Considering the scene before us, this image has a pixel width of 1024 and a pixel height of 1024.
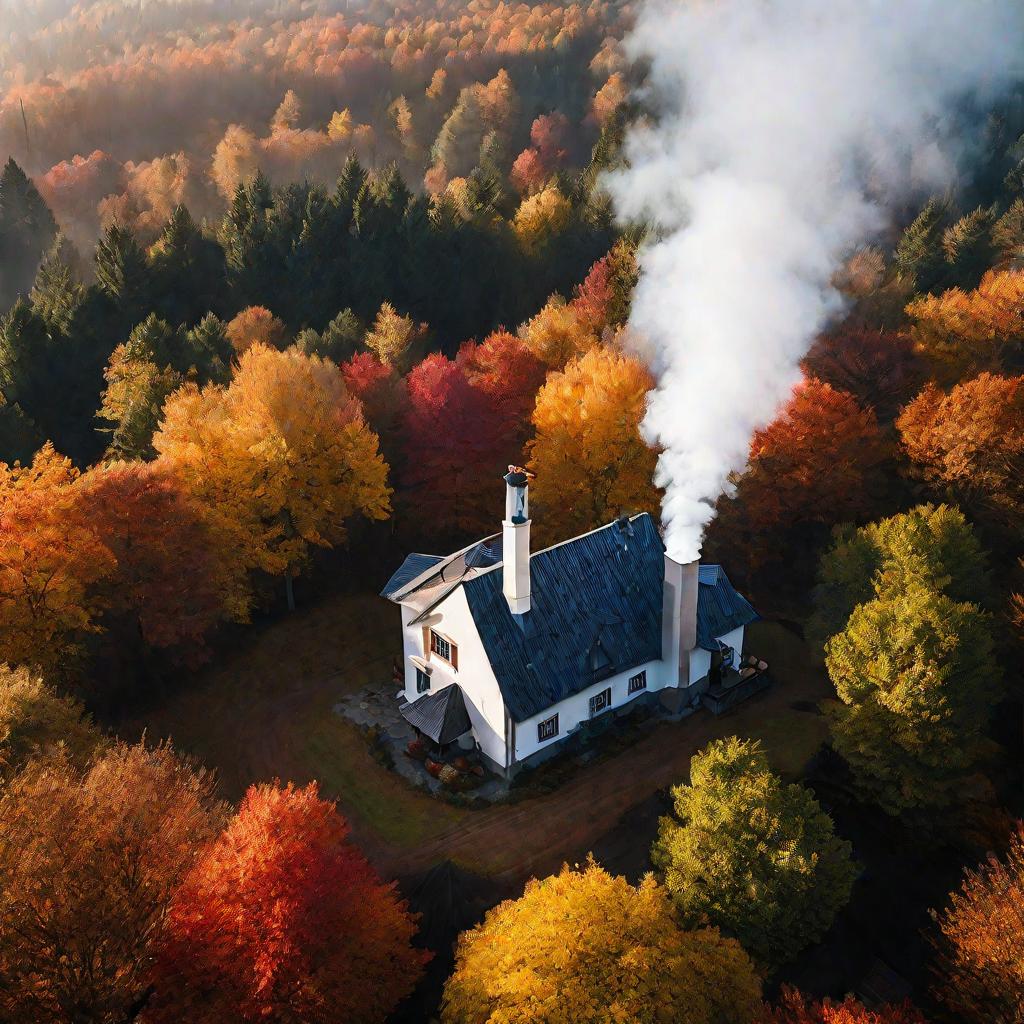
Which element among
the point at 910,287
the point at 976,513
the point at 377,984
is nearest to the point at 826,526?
the point at 976,513

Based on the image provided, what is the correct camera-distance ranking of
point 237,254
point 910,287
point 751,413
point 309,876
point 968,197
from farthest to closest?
point 968,197
point 237,254
point 910,287
point 751,413
point 309,876

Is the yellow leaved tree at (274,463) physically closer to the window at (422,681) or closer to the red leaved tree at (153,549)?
the red leaved tree at (153,549)

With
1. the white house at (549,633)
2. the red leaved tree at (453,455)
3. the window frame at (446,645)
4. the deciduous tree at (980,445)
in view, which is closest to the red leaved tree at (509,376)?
the red leaved tree at (453,455)

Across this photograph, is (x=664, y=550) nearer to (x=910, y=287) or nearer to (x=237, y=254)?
(x=910, y=287)

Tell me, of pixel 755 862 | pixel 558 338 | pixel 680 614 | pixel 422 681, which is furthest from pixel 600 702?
pixel 558 338

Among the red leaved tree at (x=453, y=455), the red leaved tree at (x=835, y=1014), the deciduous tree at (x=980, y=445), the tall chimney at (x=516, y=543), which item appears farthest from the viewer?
the red leaved tree at (x=453, y=455)

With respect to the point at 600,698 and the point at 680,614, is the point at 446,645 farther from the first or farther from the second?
the point at 680,614
